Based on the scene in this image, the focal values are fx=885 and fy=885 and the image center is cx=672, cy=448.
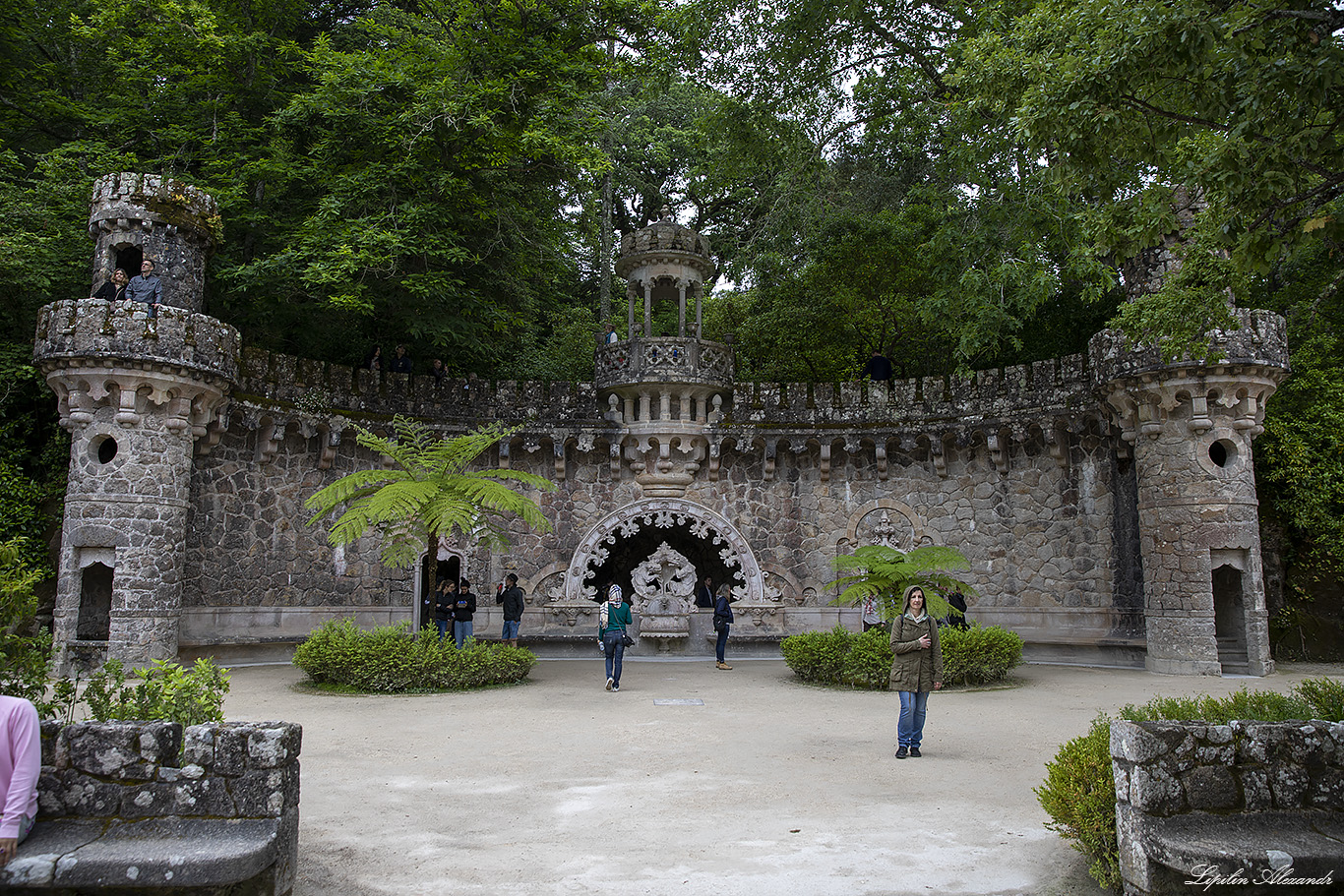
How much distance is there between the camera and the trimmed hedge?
1220cm

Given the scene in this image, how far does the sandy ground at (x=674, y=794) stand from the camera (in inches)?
180

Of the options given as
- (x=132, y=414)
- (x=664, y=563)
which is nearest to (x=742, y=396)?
(x=664, y=563)

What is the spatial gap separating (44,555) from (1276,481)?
67.1 ft

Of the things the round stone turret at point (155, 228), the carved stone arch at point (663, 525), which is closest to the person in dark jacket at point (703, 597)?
the carved stone arch at point (663, 525)

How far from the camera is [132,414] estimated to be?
12.8 metres

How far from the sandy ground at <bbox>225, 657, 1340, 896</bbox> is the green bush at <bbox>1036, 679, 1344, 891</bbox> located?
0.60 ft

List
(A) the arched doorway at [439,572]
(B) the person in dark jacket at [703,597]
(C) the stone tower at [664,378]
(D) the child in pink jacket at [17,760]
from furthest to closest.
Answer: (B) the person in dark jacket at [703,597]
(C) the stone tower at [664,378]
(A) the arched doorway at [439,572]
(D) the child in pink jacket at [17,760]

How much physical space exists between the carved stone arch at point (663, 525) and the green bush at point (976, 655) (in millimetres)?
5858

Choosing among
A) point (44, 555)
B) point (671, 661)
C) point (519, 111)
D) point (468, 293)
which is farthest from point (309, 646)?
Answer: point (519, 111)

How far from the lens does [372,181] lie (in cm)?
1527

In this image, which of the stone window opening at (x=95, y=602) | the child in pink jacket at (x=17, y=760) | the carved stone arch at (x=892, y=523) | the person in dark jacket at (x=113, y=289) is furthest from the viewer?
the carved stone arch at (x=892, y=523)

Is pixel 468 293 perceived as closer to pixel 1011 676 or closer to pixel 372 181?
pixel 372 181

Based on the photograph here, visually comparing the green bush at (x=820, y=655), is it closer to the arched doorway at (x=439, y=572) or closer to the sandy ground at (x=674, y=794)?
the sandy ground at (x=674, y=794)

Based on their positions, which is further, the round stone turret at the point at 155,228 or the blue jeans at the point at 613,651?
the round stone turret at the point at 155,228
